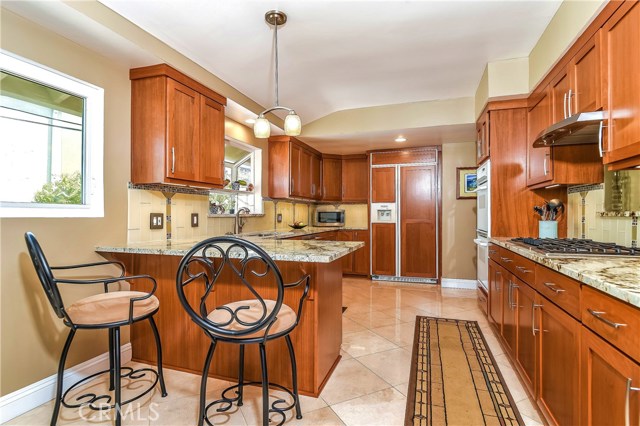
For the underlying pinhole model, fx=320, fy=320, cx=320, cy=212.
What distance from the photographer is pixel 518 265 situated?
6.98 ft

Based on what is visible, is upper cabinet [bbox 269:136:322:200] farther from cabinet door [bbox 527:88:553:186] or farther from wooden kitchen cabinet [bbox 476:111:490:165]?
cabinet door [bbox 527:88:553:186]

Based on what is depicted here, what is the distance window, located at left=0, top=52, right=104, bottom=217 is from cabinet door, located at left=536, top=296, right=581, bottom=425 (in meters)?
2.88

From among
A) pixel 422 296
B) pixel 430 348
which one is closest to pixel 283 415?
pixel 430 348

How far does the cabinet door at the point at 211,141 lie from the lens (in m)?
2.92

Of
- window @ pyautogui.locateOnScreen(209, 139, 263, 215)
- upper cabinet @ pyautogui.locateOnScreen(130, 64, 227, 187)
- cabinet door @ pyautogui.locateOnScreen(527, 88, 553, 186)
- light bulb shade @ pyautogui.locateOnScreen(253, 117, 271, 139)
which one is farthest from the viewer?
window @ pyautogui.locateOnScreen(209, 139, 263, 215)

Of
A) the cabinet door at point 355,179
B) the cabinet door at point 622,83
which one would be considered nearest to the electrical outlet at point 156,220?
the cabinet door at point 622,83

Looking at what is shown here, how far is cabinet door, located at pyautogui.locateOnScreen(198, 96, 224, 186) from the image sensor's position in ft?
9.57

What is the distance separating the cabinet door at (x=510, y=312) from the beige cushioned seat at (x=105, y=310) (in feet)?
7.64

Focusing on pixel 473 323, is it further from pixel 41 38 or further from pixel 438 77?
pixel 41 38

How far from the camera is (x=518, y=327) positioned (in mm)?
2125

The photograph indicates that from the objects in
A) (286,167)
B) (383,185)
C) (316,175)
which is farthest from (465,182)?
(286,167)

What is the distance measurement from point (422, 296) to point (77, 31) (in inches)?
174

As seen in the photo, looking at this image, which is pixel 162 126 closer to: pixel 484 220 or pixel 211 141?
pixel 211 141

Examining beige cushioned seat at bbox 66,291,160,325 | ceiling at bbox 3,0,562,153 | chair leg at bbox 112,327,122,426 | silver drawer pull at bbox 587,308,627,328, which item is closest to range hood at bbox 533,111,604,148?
ceiling at bbox 3,0,562,153
